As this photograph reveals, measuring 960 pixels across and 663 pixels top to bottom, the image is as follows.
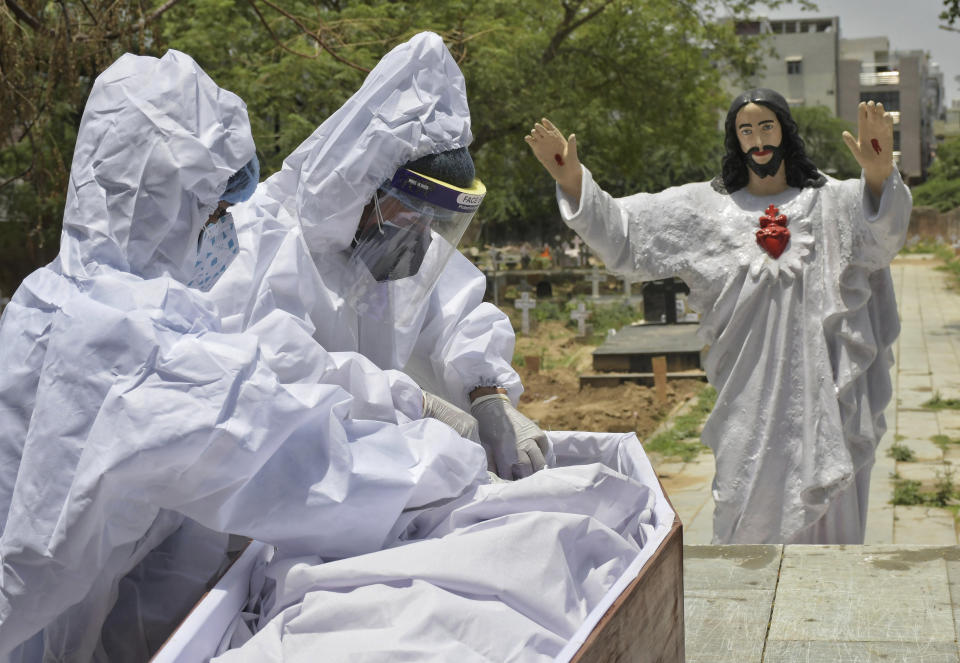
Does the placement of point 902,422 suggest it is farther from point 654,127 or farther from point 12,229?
point 12,229

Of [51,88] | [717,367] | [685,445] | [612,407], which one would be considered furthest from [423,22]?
[717,367]

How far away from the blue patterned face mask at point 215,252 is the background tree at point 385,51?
359 cm

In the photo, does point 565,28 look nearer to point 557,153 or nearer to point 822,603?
point 557,153

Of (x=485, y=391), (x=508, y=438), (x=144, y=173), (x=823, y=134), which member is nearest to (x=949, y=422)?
(x=485, y=391)

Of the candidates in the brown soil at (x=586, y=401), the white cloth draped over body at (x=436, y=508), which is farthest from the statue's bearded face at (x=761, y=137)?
the brown soil at (x=586, y=401)

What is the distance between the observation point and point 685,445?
894 cm

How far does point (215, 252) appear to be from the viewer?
7.95 feet

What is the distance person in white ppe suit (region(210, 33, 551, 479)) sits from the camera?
256cm

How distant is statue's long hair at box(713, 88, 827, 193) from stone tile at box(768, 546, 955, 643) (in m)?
1.51

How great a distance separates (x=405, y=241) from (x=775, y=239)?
93.6 inches

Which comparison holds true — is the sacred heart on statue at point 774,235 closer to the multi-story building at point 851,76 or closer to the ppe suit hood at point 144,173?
the ppe suit hood at point 144,173

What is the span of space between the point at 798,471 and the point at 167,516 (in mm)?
3189

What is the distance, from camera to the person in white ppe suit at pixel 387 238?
2561mm

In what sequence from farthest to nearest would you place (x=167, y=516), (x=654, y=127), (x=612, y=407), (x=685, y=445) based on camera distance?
1. (x=654, y=127)
2. (x=612, y=407)
3. (x=685, y=445)
4. (x=167, y=516)
